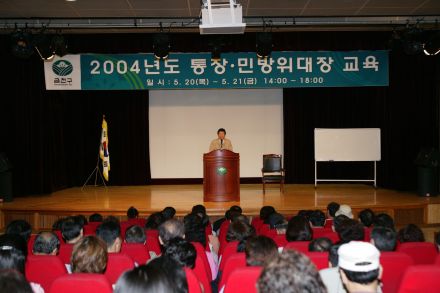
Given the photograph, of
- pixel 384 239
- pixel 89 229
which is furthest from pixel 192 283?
pixel 89 229

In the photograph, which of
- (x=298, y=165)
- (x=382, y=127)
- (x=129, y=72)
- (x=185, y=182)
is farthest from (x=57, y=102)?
(x=382, y=127)

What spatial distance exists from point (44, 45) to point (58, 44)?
0.23 meters

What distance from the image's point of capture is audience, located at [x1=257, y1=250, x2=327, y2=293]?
1.62 metres

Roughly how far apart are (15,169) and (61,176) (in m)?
1.46

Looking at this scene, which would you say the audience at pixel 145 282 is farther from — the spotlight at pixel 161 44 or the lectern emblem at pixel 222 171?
the spotlight at pixel 161 44

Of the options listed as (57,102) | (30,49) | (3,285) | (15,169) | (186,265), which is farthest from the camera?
(57,102)

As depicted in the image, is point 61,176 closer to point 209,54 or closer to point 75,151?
point 75,151

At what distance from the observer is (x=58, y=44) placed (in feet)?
29.2

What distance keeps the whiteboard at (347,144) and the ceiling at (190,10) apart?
9.11 feet

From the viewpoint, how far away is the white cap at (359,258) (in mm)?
2148

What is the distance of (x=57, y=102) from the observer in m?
11.6

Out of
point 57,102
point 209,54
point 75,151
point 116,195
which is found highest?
point 209,54

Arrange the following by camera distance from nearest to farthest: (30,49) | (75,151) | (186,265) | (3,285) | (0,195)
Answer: (3,285) → (186,265) → (30,49) → (0,195) → (75,151)

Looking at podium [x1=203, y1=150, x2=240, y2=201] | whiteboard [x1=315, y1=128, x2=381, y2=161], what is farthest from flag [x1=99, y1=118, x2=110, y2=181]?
whiteboard [x1=315, y1=128, x2=381, y2=161]
